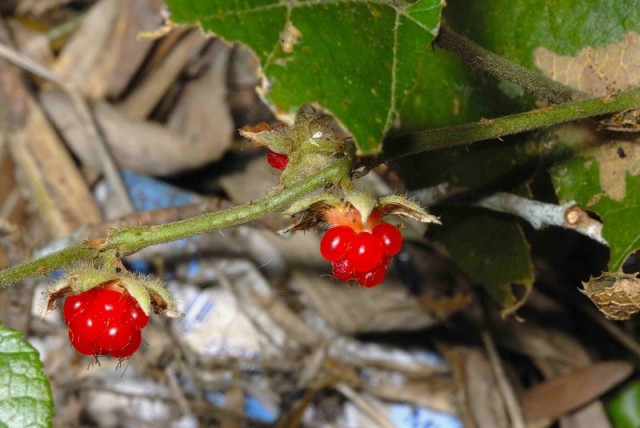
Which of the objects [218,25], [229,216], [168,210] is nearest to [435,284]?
[168,210]

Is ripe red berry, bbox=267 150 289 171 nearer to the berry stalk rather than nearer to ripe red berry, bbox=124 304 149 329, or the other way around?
the berry stalk

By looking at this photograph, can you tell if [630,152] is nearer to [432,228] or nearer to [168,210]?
[432,228]

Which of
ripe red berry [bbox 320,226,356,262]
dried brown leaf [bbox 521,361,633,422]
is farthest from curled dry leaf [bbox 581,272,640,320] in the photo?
dried brown leaf [bbox 521,361,633,422]

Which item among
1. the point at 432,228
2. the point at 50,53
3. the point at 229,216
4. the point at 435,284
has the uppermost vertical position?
the point at 50,53

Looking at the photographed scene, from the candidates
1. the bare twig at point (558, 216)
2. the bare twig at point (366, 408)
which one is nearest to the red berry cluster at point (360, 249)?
the bare twig at point (558, 216)

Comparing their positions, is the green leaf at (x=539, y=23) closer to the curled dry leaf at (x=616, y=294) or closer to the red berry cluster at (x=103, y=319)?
the curled dry leaf at (x=616, y=294)

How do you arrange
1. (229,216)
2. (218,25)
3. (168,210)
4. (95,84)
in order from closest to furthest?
1. (218,25)
2. (229,216)
3. (168,210)
4. (95,84)
